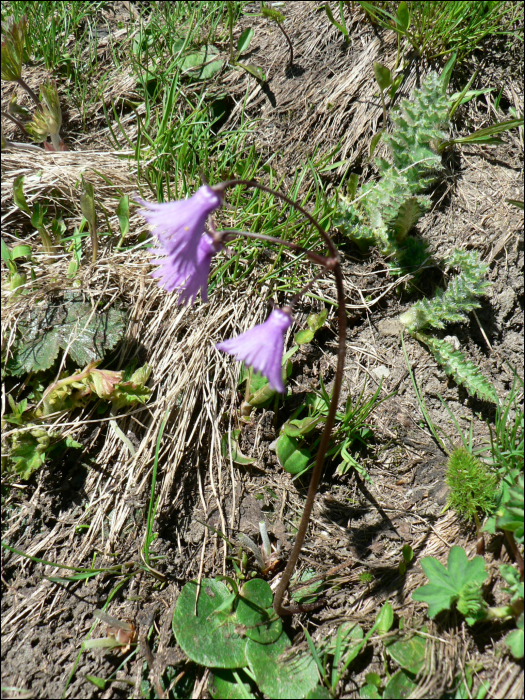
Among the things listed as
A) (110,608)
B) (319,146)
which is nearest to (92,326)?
(110,608)

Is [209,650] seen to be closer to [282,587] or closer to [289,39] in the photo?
[282,587]

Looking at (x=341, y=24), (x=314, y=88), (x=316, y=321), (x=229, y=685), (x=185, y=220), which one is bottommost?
(x=229, y=685)

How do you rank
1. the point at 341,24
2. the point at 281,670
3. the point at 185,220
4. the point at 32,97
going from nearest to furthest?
the point at 185,220, the point at 281,670, the point at 32,97, the point at 341,24

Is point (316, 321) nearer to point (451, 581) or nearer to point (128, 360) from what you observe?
point (128, 360)

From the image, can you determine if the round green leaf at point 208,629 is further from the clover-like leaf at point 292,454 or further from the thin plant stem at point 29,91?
the thin plant stem at point 29,91

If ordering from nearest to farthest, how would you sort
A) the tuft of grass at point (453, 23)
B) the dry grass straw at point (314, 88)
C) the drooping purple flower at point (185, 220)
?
the drooping purple flower at point (185, 220), the tuft of grass at point (453, 23), the dry grass straw at point (314, 88)

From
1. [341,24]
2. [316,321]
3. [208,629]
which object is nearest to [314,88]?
Result: [341,24]

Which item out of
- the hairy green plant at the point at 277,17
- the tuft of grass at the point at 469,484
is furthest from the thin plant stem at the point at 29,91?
the tuft of grass at the point at 469,484
